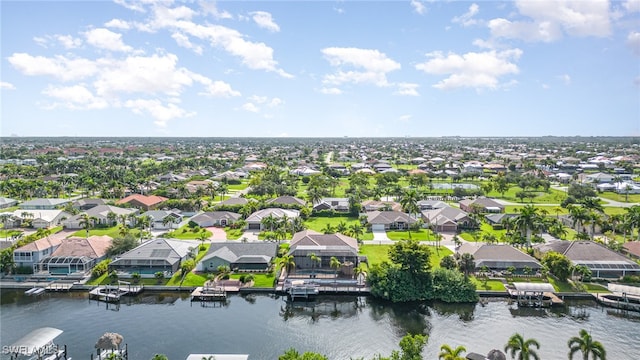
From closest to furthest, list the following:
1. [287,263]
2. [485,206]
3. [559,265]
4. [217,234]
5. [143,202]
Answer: [559,265]
[287,263]
[217,234]
[485,206]
[143,202]

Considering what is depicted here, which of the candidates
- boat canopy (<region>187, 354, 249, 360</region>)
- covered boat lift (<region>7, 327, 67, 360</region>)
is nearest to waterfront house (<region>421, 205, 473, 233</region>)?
boat canopy (<region>187, 354, 249, 360</region>)

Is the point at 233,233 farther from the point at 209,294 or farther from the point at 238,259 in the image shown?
the point at 209,294

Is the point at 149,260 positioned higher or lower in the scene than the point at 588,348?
higher

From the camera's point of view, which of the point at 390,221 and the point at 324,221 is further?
the point at 324,221

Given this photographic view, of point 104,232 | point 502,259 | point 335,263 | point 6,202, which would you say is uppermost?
point 6,202

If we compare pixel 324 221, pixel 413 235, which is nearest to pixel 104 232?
pixel 324 221

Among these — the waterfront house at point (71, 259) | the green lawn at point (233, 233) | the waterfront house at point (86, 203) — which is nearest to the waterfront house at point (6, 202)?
the waterfront house at point (86, 203)

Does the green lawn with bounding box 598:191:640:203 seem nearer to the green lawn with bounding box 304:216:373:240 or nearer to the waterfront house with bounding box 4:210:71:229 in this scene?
the green lawn with bounding box 304:216:373:240
